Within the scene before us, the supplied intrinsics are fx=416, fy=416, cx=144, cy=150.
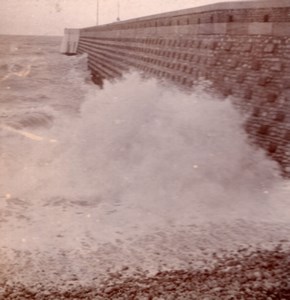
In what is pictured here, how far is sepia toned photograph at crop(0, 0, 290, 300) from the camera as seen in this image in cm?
494

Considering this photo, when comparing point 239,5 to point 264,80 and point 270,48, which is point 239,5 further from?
point 264,80

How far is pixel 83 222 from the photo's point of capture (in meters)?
6.58

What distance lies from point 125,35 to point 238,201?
18406mm

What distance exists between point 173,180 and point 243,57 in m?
3.79

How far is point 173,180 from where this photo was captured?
325 inches

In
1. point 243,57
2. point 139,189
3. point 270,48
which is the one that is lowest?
point 139,189

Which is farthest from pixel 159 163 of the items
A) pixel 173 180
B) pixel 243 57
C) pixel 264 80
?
pixel 243 57

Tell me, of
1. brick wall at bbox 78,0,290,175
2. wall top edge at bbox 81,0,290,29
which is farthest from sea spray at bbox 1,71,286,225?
wall top edge at bbox 81,0,290,29

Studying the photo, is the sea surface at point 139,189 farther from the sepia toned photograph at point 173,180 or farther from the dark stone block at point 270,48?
the dark stone block at point 270,48

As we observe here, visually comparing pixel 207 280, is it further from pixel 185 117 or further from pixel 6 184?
pixel 185 117

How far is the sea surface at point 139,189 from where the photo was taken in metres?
5.67

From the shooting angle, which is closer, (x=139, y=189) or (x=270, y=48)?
(x=139, y=189)

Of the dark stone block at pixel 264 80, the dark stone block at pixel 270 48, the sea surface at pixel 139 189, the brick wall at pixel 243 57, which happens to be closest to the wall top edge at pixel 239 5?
the brick wall at pixel 243 57

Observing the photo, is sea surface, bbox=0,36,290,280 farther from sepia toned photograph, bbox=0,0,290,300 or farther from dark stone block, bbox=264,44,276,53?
dark stone block, bbox=264,44,276,53
